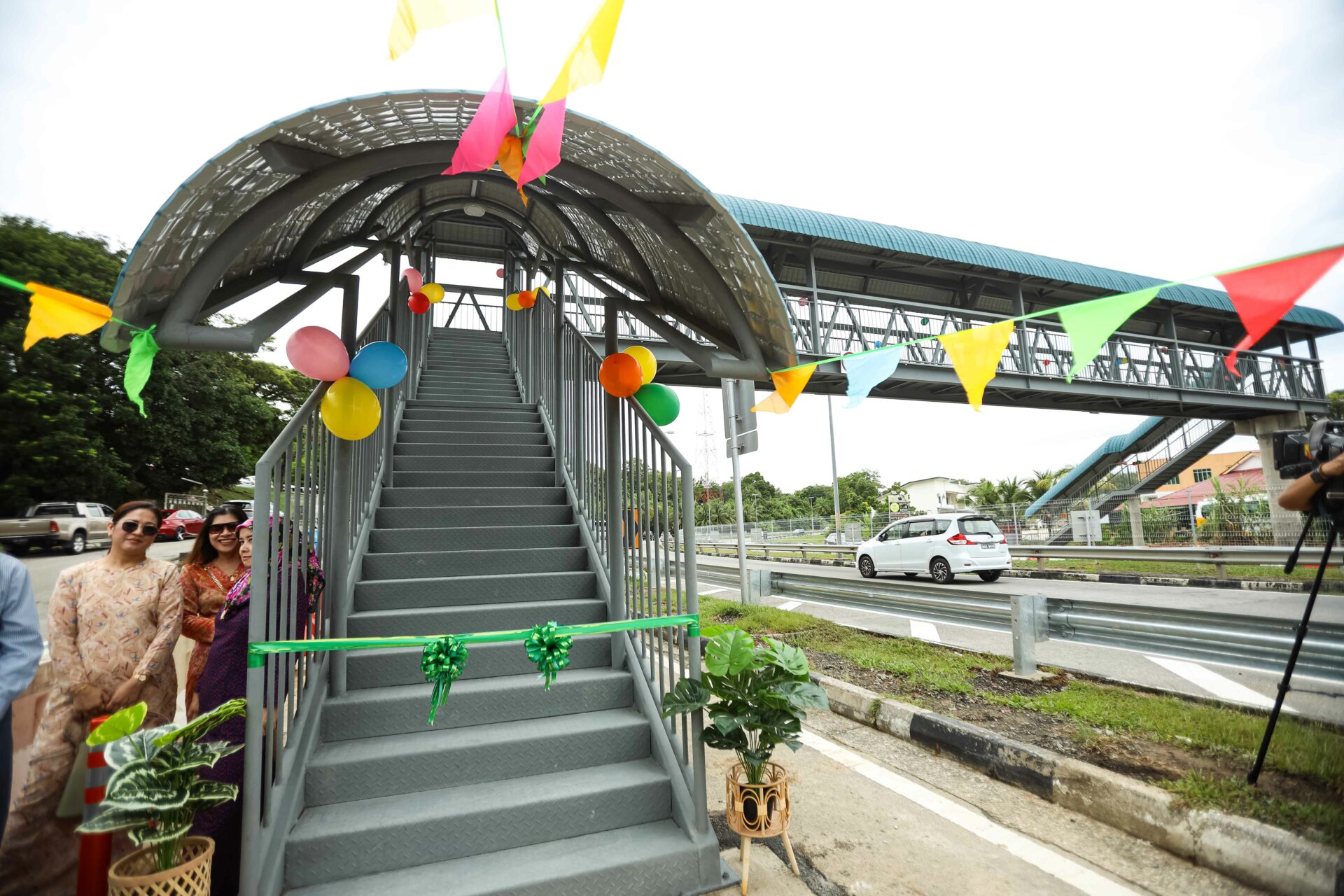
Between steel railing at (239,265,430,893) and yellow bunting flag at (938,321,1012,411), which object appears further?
yellow bunting flag at (938,321,1012,411)

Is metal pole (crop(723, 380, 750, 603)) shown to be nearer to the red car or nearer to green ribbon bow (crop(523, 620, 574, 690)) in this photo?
green ribbon bow (crop(523, 620, 574, 690))

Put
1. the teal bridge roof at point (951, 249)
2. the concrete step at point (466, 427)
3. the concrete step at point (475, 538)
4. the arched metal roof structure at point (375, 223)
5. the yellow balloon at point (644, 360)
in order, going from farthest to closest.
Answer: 1. the teal bridge roof at point (951, 249)
2. the concrete step at point (466, 427)
3. the concrete step at point (475, 538)
4. the yellow balloon at point (644, 360)
5. the arched metal roof structure at point (375, 223)

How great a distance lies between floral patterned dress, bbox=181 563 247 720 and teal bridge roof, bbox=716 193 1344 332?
497 inches

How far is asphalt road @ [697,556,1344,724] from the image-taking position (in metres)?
2.85

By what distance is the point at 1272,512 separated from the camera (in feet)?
44.1

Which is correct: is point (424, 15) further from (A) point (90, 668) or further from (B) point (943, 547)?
(B) point (943, 547)

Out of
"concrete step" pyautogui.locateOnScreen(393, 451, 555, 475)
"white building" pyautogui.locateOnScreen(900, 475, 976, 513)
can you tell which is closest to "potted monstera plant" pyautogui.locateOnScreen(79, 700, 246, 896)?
"concrete step" pyautogui.locateOnScreen(393, 451, 555, 475)

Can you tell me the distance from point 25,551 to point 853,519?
3491cm

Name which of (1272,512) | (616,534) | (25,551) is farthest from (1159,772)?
(25,551)

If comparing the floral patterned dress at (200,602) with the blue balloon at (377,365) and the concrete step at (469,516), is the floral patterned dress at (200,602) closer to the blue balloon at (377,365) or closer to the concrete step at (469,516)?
the concrete step at (469,516)

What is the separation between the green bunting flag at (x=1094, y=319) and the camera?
2.54 metres

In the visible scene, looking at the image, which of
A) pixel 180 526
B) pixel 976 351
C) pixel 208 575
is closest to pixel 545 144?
pixel 976 351

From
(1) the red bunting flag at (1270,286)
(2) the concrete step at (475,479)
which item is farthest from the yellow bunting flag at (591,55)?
(2) the concrete step at (475,479)

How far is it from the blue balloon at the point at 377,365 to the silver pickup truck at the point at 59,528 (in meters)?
17.2
